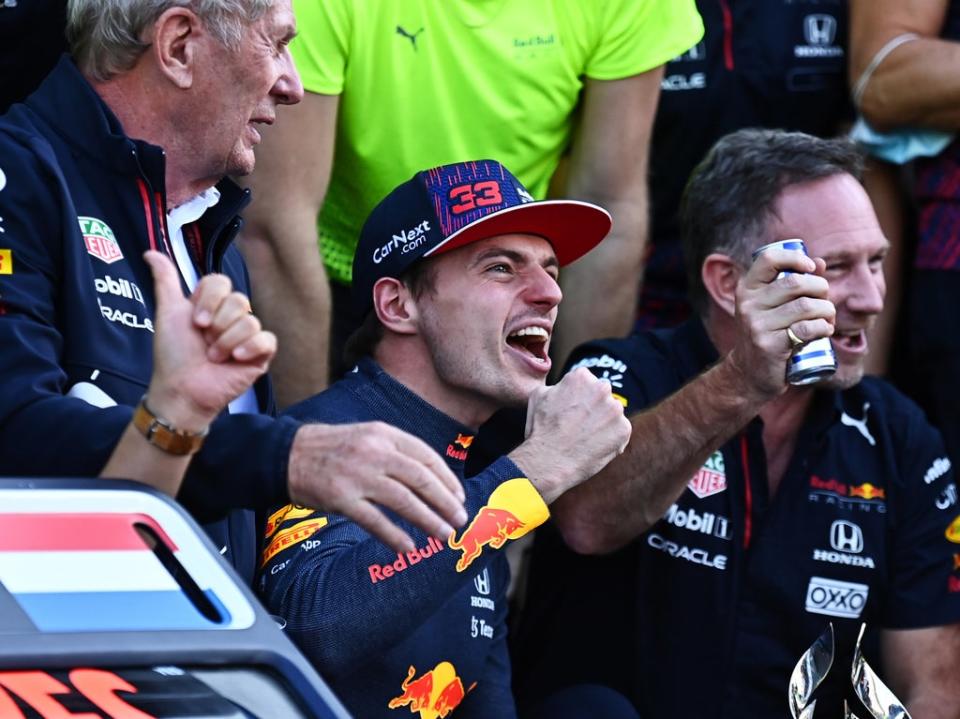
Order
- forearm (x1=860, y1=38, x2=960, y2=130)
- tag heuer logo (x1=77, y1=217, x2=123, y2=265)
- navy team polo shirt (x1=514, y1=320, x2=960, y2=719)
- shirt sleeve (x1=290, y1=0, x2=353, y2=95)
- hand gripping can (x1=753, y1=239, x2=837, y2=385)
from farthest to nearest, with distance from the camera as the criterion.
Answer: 1. forearm (x1=860, y1=38, x2=960, y2=130)
2. shirt sleeve (x1=290, y1=0, x2=353, y2=95)
3. navy team polo shirt (x1=514, y1=320, x2=960, y2=719)
4. hand gripping can (x1=753, y1=239, x2=837, y2=385)
5. tag heuer logo (x1=77, y1=217, x2=123, y2=265)

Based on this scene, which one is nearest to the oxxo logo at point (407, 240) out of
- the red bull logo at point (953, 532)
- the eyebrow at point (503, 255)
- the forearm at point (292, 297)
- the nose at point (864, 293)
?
the eyebrow at point (503, 255)

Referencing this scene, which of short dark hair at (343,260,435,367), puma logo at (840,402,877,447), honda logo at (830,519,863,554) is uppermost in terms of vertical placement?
short dark hair at (343,260,435,367)

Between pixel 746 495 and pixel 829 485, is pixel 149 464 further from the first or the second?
pixel 829 485

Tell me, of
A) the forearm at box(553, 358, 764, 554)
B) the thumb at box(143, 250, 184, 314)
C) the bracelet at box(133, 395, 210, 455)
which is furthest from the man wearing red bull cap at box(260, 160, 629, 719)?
the thumb at box(143, 250, 184, 314)

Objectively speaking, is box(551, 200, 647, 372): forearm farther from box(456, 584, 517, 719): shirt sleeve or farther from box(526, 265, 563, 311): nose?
box(456, 584, 517, 719): shirt sleeve

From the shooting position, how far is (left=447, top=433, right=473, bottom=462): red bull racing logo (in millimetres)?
3152

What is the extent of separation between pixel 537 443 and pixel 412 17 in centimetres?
137

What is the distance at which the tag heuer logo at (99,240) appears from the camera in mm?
2693

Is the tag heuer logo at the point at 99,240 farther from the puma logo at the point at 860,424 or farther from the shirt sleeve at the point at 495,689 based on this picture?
the puma logo at the point at 860,424

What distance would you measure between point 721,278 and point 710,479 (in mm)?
500

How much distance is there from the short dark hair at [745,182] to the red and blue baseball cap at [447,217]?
643 millimetres

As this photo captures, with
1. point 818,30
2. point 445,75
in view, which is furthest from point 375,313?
point 818,30

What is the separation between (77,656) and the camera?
154 centimetres

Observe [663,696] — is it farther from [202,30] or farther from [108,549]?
[108,549]
